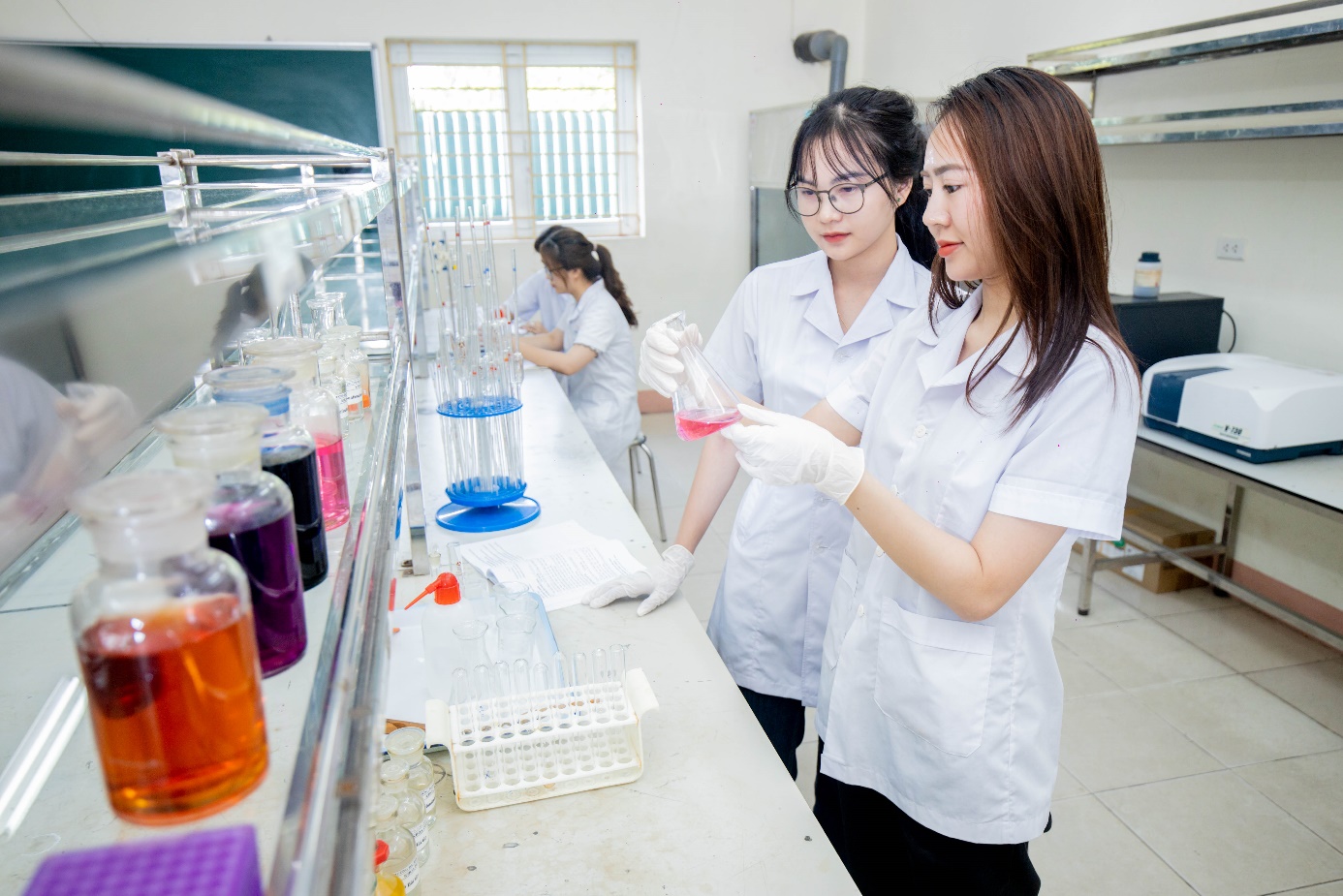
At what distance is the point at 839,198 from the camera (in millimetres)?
1678

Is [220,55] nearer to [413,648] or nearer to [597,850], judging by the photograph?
[413,648]

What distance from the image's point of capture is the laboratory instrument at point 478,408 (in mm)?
2020

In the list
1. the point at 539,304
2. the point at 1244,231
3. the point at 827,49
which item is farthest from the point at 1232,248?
the point at 539,304

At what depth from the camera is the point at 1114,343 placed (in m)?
1.17

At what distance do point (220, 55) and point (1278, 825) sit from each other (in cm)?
532

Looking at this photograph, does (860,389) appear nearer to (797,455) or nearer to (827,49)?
(797,455)

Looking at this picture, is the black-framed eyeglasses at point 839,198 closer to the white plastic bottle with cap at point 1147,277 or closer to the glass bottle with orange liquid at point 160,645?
the glass bottle with orange liquid at point 160,645

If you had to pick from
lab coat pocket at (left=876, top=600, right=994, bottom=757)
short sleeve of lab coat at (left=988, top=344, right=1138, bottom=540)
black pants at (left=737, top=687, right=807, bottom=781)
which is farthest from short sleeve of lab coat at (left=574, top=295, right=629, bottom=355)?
short sleeve of lab coat at (left=988, top=344, right=1138, bottom=540)

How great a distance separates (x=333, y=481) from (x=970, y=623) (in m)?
Answer: 0.89

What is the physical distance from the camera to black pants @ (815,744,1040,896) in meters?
1.32

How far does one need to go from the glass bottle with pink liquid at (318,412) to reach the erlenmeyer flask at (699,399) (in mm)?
553

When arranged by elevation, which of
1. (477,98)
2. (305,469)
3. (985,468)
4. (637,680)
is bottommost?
(637,680)

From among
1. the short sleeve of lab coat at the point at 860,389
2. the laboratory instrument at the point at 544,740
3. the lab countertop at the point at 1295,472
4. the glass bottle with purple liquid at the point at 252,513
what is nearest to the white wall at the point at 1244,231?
the lab countertop at the point at 1295,472

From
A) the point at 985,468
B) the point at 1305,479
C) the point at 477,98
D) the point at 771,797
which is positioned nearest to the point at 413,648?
the point at 771,797
